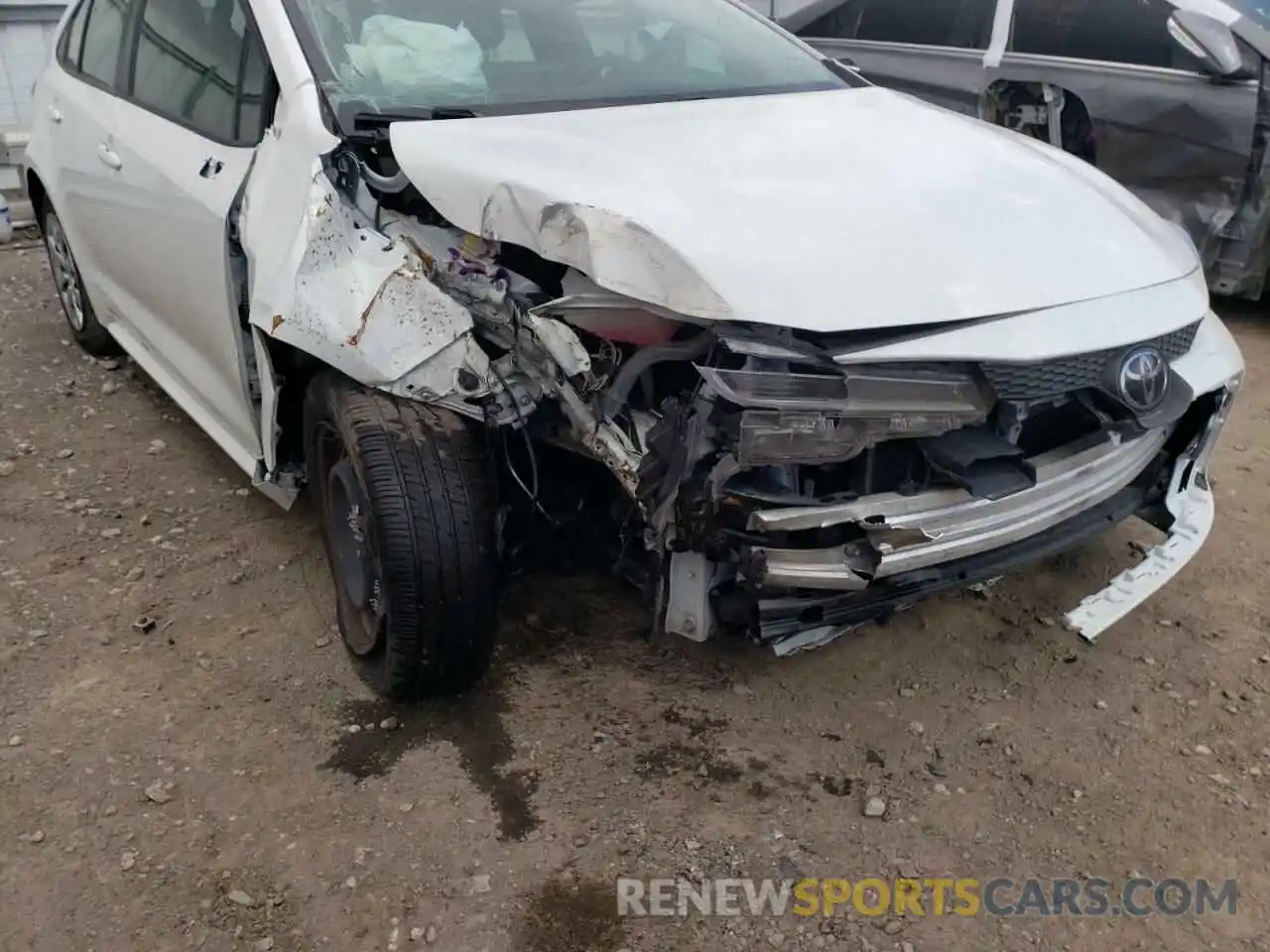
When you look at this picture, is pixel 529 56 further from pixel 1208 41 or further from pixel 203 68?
pixel 1208 41

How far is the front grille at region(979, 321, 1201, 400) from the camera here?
6.95ft

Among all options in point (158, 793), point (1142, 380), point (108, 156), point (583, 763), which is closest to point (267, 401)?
point (158, 793)

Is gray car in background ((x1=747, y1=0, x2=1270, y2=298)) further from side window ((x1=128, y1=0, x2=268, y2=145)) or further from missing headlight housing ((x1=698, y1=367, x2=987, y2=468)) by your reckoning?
side window ((x1=128, y1=0, x2=268, y2=145))

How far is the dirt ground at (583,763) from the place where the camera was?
6.77ft

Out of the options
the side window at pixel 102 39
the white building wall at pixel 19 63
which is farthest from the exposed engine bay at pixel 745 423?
the white building wall at pixel 19 63

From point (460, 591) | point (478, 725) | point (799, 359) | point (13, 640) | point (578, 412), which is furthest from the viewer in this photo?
point (13, 640)

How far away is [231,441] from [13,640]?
76 centimetres

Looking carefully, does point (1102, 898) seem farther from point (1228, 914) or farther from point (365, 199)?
point (365, 199)

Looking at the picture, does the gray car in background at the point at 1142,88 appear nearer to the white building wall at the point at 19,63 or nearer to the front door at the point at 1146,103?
the front door at the point at 1146,103

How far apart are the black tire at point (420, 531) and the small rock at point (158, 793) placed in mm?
506

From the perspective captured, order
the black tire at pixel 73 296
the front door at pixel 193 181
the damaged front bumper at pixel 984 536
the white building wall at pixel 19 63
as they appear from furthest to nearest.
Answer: the white building wall at pixel 19 63, the black tire at pixel 73 296, the front door at pixel 193 181, the damaged front bumper at pixel 984 536

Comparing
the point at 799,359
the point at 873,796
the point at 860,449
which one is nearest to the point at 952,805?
the point at 873,796

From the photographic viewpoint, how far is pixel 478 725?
8.34 ft

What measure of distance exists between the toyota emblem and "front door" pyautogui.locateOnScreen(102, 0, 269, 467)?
2.02 m
